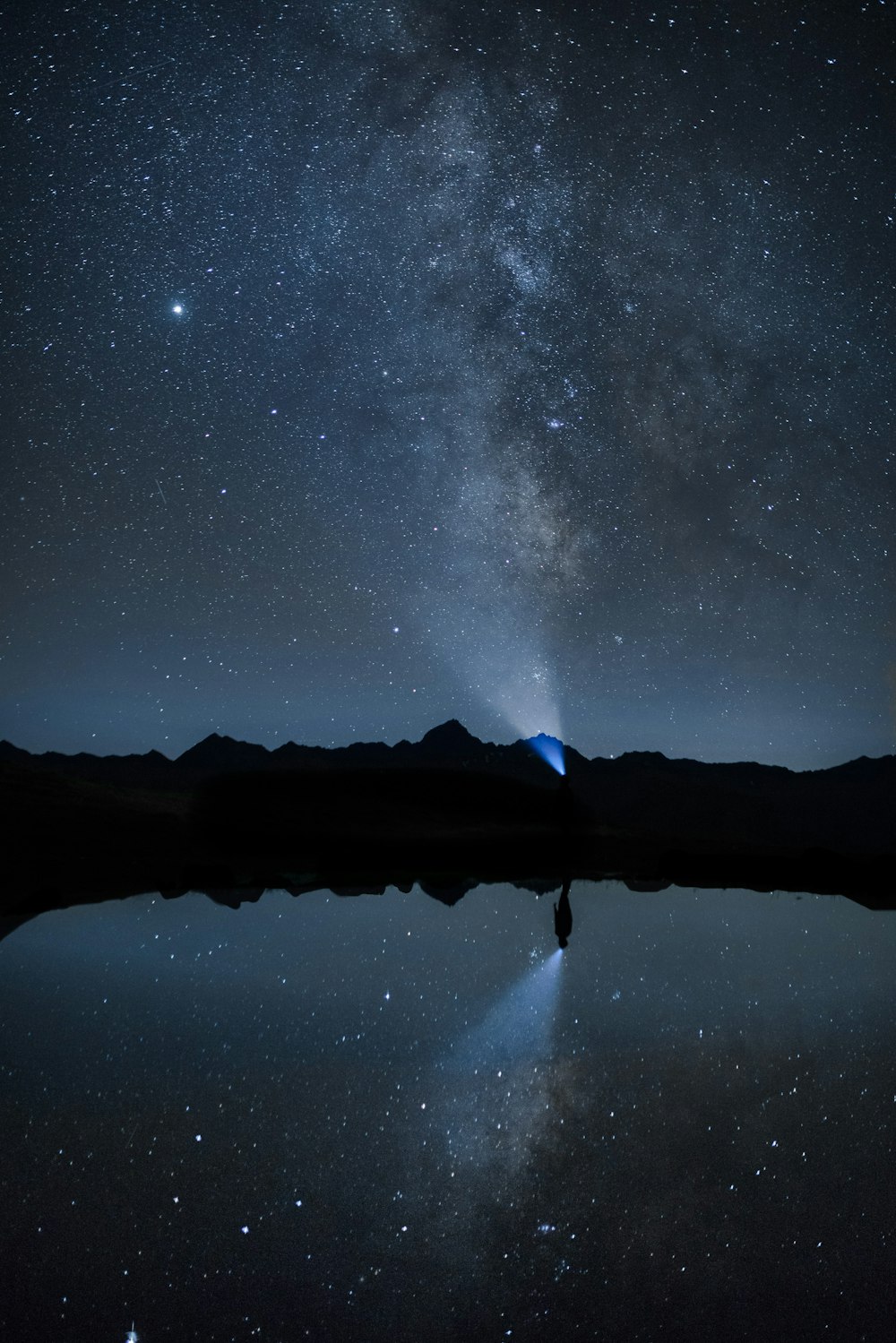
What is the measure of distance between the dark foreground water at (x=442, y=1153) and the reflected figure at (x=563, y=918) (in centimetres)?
264

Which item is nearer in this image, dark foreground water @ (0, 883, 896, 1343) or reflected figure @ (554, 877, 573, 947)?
dark foreground water @ (0, 883, 896, 1343)

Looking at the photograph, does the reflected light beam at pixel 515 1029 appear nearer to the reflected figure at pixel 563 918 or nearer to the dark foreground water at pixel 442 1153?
the dark foreground water at pixel 442 1153

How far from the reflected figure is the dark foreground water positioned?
264 centimetres

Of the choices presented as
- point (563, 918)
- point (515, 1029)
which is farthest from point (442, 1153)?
point (563, 918)

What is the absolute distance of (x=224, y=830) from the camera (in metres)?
57.3

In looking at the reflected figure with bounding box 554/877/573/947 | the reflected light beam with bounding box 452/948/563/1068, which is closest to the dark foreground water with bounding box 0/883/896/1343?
the reflected light beam with bounding box 452/948/563/1068

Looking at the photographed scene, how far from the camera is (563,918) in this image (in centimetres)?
1617

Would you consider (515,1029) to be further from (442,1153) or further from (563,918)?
(563,918)

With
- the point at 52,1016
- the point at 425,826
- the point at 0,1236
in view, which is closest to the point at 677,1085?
the point at 0,1236

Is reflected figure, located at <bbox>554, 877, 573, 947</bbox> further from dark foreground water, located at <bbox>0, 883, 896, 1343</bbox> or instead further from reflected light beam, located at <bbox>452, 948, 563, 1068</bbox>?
reflected light beam, located at <bbox>452, 948, 563, 1068</bbox>

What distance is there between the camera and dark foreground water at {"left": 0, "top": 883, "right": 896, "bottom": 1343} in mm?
3871

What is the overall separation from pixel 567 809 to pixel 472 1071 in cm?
1440

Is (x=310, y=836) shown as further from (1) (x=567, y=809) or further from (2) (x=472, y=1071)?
(2) (x=472, y=1071)

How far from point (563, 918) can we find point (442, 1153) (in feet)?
36.8
